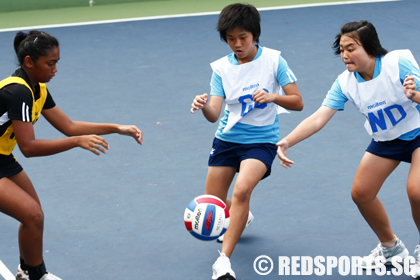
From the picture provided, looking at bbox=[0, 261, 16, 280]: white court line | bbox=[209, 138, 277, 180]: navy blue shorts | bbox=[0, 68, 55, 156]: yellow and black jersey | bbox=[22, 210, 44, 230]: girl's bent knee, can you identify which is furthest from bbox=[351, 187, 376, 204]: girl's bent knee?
bbox=[0, 261, 16, 280]: white court line

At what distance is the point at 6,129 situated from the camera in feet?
13.2

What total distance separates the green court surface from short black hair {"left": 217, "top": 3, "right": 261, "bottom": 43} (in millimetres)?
7089

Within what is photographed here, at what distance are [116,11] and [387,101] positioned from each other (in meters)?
8.42

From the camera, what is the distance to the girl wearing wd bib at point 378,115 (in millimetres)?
4059

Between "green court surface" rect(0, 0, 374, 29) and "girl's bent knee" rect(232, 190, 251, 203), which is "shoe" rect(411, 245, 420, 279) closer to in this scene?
"girl's bent knee" rect(232, 190, 251, 203)

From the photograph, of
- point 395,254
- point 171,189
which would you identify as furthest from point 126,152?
point 395,254

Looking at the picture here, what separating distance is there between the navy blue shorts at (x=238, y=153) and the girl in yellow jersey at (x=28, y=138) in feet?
2.38

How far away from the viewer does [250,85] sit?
455 centimetres

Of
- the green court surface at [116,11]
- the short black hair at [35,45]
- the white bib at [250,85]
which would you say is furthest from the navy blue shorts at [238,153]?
the green court surface at [116,11]

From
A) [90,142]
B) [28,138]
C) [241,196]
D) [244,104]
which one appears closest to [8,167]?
[28,138]

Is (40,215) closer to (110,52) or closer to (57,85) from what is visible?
(57,85)

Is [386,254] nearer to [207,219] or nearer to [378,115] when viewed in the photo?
[378,115]

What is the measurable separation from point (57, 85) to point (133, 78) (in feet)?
3.50

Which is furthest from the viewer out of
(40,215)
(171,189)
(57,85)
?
(57,85)
